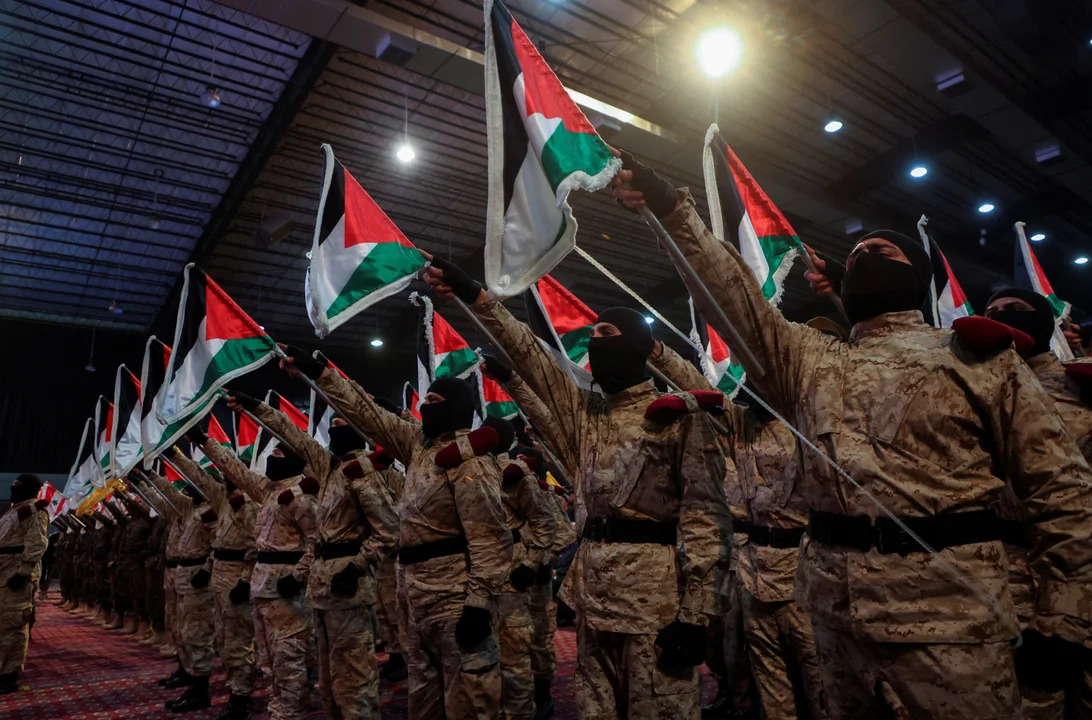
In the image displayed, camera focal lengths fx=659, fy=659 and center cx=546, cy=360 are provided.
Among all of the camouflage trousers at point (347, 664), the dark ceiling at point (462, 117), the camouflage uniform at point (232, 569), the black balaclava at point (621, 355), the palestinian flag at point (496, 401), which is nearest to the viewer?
the black balaclava at point (621, 355)

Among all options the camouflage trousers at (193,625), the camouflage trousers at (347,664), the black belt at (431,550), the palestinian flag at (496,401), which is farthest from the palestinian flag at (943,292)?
the camouflage trousers at (193,625)

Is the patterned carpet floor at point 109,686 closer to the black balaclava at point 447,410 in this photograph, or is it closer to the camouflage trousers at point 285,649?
the camouflage trousers at point 285,649

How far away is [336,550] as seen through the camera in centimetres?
411

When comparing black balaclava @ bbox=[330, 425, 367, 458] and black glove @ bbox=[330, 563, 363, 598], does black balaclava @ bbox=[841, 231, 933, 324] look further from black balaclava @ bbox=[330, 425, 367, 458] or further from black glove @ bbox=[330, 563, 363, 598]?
black balaclava @ bbox=[330, 425, 367, 458]

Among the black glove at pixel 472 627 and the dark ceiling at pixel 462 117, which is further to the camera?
the dark ceiling at pixel 462 117

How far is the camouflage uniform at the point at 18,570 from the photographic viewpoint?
20.9 ft

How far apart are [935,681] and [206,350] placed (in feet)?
13.4

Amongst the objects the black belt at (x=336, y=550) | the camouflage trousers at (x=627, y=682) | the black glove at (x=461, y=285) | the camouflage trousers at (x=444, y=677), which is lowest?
the camouflage trousers at (x=444, y=677)

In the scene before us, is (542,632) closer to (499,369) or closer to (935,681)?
(499,369)

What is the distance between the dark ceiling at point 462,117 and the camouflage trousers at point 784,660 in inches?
271

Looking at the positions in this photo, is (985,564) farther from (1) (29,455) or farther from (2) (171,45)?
(1) (29,455)

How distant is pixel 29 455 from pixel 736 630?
803 inches

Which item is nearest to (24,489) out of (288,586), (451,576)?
(288,586)

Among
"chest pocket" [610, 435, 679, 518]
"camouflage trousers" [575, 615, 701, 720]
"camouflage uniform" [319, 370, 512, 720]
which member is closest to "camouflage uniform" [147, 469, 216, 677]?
"camouflage uniform" [319, 370, 512, 720]
